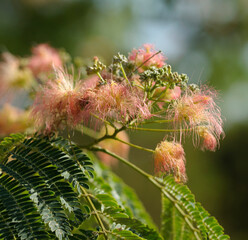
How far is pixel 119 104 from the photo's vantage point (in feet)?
4.50

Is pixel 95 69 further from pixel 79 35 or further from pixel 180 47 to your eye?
pixel 180 47

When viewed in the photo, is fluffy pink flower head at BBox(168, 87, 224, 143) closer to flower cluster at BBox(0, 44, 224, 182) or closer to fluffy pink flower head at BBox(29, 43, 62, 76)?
flower cluster at BBox(0, 44, 224, 182)

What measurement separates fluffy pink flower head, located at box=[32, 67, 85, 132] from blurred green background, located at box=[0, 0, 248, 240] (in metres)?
5.67

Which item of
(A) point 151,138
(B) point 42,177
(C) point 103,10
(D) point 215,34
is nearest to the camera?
(B) point 42,177

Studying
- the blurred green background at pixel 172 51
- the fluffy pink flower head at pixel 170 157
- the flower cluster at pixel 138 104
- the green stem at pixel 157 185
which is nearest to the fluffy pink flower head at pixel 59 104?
the flower cluster at pixel 138 104

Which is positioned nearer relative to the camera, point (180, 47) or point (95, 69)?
point (95, 69)

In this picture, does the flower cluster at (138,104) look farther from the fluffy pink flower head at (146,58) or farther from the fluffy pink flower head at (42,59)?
the fluffy pink flower head at (42,59)

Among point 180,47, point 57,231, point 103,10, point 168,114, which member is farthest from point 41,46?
point 180,47

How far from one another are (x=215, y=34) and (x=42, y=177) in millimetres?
8904

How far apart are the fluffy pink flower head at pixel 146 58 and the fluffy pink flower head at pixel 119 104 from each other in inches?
9.9

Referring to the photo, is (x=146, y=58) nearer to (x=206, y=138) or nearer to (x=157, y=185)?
(x=206, y=138)

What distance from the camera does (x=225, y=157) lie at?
8742mm

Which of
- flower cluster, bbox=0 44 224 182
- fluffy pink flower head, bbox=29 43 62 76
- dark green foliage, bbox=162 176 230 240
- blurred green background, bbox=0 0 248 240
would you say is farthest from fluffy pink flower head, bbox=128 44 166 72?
blurred green background, bbox=0 0 248 240

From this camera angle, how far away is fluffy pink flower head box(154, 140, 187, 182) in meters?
1.38
